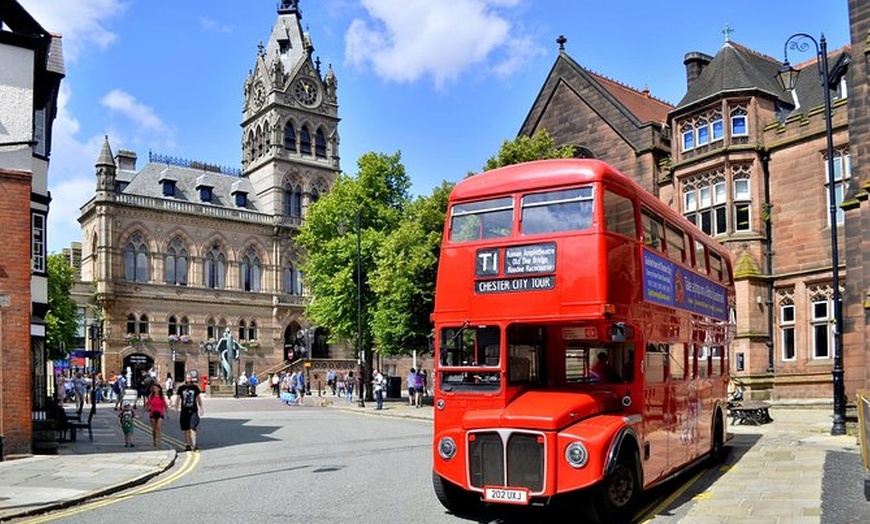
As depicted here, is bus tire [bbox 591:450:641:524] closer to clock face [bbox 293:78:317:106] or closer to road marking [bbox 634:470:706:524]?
road marking [bbox 634:470:706:524]

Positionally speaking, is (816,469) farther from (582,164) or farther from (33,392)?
(33,392)

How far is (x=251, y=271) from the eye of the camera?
2867 inches

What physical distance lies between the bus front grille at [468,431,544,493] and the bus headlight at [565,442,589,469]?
0.32 metres

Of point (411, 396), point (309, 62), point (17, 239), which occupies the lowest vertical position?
point (411, 396)

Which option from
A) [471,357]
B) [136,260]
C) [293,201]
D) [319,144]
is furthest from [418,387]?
[319,144]

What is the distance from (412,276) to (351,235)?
1243 cm

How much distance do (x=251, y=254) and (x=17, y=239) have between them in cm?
5514

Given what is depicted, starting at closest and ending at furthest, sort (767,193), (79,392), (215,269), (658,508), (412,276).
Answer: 1. (658,508)
2. (79,392)
3. (767,193)
4. (412,276)
5. (215,269)

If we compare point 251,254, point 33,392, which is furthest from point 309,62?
point 33,392

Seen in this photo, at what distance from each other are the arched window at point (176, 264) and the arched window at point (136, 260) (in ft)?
5.78

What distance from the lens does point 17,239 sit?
59.7ft

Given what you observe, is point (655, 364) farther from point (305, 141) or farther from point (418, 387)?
point (305, 141)

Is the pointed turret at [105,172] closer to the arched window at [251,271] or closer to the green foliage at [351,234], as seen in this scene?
the arched window at [251,271]

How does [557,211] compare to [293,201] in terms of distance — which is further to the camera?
[293,201]
